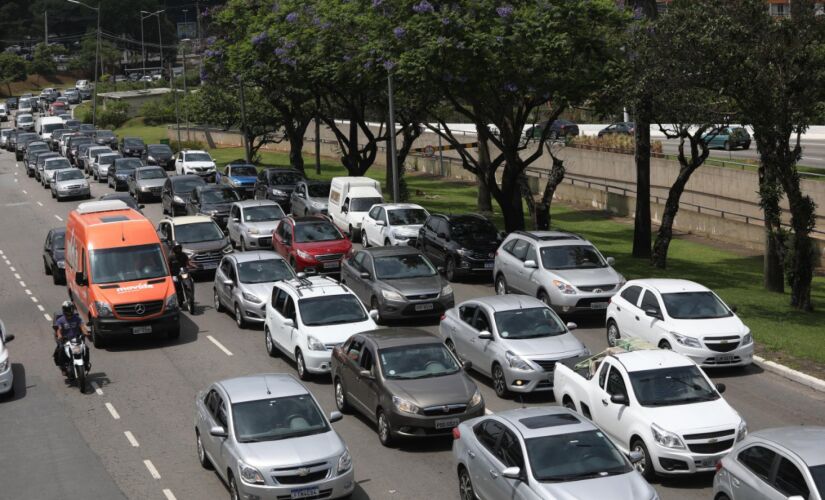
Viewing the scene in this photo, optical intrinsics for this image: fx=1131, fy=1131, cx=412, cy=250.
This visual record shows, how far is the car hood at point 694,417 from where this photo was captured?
613 inches

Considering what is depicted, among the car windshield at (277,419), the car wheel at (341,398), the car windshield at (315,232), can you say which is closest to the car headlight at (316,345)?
the car wheel at (341,398)

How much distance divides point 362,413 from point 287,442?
3812mm

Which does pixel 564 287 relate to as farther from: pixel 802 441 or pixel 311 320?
pixel 802 441

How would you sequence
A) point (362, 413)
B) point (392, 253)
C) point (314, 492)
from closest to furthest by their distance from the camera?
point (314, 492)
point (362, 413)
point (392, 253)

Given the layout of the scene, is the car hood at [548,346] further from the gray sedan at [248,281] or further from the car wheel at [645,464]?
the gray sedan at [248,281]

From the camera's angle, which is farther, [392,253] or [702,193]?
[702,193]

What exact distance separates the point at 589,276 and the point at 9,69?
144 meters

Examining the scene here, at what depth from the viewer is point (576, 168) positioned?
2314 inches

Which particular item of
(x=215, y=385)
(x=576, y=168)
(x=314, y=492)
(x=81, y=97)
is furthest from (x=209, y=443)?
(x=81, y=97)

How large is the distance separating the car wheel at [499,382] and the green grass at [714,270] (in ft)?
19.6

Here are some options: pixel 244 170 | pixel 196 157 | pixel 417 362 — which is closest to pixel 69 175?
pixel 196 157

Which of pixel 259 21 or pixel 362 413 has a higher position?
pixel 259 21

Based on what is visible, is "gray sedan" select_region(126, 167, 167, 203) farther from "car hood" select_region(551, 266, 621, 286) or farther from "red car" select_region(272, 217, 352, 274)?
"car hood" select_region(551, 266, 621, 286)

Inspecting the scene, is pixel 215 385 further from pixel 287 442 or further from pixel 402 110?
pixel 402 110
